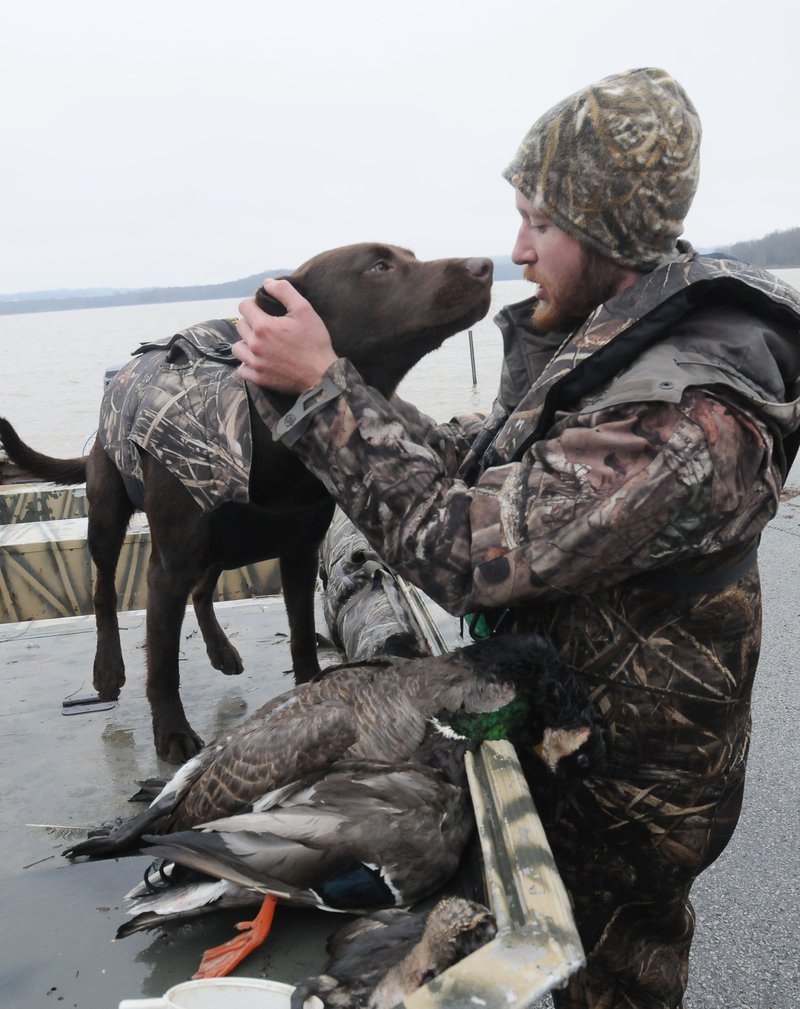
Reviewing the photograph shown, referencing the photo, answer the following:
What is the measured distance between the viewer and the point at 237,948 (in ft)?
6.36

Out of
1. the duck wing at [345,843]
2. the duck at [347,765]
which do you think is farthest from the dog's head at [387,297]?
the duck wing at [345,843]

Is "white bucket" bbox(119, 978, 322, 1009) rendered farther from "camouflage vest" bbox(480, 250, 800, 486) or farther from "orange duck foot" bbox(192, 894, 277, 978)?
"camouflage vest" bbox(480, 250, 800, 486)

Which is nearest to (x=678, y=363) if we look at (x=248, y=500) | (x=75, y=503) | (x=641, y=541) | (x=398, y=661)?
(x=641, y=541)

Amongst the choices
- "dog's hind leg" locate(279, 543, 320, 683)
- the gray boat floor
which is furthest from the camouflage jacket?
"dog's hind leg" locate(279, 543, 320, 683)

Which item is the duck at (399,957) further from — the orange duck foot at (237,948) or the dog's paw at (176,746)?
the dog's paw at (176,746)

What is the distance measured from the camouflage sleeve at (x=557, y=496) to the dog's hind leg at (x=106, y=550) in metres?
1.83

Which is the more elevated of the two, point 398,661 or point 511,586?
point 511,586

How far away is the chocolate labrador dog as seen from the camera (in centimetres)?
281

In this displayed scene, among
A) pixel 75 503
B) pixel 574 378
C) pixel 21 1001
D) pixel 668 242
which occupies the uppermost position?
pixel 668 242

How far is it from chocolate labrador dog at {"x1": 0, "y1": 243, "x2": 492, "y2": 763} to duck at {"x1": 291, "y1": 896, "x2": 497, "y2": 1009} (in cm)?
133

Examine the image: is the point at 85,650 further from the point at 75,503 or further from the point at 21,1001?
the point at 75,503

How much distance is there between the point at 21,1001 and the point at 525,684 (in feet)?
4.27

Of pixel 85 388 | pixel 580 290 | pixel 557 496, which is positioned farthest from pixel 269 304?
pixel 85 388

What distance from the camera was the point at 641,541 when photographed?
1.79 m
